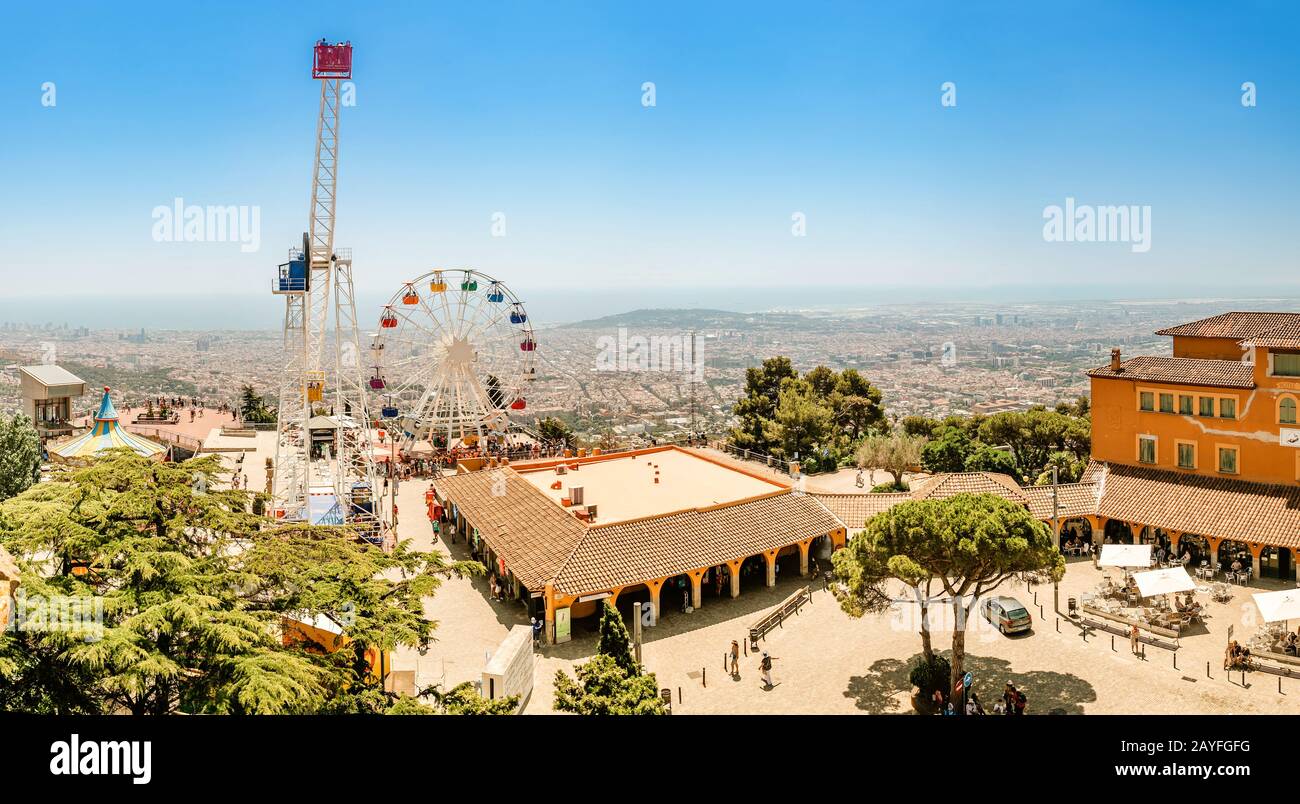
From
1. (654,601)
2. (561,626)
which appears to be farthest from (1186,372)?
(561,626)

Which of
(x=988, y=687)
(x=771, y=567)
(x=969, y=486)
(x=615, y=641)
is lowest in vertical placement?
(x=988, y=687)

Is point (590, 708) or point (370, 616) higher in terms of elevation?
point (370, 616)

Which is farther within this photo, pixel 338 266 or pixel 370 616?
pixel 338 266

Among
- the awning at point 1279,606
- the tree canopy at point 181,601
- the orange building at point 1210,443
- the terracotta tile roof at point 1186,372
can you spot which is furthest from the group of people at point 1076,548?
the tree canopy at point 181,601

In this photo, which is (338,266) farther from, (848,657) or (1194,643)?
(1194,643)

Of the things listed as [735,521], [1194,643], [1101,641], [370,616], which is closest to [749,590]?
[735,521]

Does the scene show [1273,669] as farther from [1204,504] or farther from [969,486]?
[969,486]
